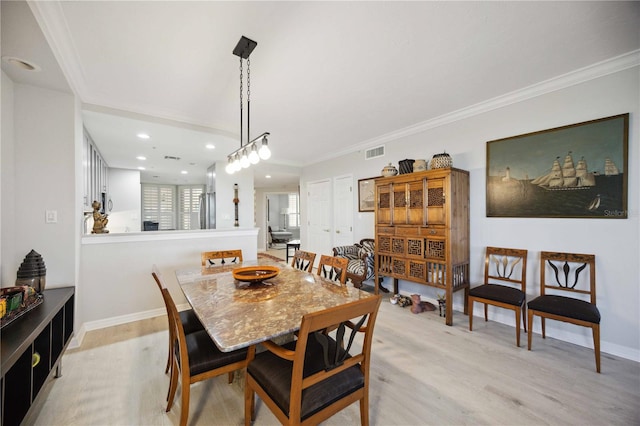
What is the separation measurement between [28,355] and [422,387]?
97.7 inches

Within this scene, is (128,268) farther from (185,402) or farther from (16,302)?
(185,402)

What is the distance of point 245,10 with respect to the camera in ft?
5.57

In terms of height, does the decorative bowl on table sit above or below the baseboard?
above

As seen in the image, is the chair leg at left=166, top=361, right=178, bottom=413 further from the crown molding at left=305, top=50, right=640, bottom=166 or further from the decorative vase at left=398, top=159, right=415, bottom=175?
the crown molding at left=305, top=50, right=640, bottom=166

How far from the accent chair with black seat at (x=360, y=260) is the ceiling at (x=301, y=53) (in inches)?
82.5

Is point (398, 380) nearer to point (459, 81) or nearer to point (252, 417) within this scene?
point (252, 417)

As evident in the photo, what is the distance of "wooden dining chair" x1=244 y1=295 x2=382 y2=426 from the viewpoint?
1110 millimetres

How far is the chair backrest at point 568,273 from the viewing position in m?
2.40

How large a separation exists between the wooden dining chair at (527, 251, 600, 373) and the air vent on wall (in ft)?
8.68

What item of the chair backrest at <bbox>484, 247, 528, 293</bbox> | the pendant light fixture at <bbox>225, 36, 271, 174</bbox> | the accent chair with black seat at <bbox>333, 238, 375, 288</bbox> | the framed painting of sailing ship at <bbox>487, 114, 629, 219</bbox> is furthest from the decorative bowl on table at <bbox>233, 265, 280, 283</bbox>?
the framed painting of sailing ship at <bbox>487, 114, 629, 219</bbox>

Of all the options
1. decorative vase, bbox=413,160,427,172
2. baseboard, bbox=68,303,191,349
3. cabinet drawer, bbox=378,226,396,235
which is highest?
decorative vase, bbox=413,160,427,172

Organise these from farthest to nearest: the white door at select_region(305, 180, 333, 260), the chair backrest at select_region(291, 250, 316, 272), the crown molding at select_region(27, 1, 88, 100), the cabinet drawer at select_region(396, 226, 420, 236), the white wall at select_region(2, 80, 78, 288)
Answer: the white door at select_region(305, 180, 333, 260) → the cabinet drawer at select_region(396, 226, 420, 236) → the chair backrest at select_region(291, 250, 316, 272) → the white wall at select_region(2, 80, 78, 288) → the crown molding at select_region(27, 1, 88, 100)

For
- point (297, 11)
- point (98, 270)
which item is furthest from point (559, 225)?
point (98, 270)

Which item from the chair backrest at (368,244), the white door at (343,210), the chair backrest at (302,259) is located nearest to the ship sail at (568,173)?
the chair backrest at (368,244)
